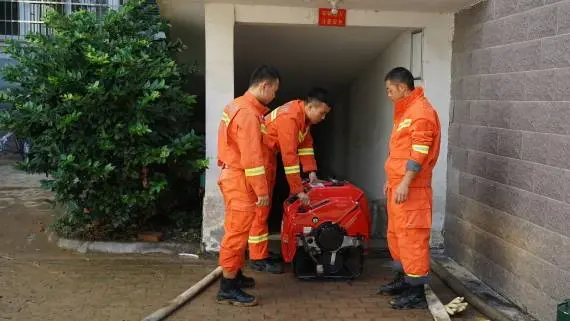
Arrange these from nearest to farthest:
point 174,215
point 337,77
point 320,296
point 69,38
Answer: point 320,296 → point 69,38 → point 174,215 → point 337,77

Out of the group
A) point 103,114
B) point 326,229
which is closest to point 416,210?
point 326,229

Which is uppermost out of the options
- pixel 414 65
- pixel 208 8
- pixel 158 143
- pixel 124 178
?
pixel 208 8

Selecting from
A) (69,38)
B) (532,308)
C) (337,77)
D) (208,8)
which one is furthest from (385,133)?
(69,38)

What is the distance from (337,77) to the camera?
27.3 feet

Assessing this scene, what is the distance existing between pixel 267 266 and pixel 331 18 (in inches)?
A: 101

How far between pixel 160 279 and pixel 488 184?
3.02 metres

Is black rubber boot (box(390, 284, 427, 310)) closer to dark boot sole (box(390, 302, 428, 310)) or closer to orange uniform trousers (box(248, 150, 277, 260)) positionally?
dark boot sole (box(390, 302, 428, 310))

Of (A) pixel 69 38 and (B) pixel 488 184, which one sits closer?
(B) pixel 488 184

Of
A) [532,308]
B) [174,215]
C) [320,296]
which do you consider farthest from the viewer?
[174,215]

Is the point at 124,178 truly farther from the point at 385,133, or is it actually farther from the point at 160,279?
the point at 385,133

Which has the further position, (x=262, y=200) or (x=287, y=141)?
(x=287, y=141)

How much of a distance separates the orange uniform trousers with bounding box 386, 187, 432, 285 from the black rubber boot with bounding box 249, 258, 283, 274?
52.7 inches

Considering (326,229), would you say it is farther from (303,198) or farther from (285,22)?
(285,22)

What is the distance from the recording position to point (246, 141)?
161 inches
